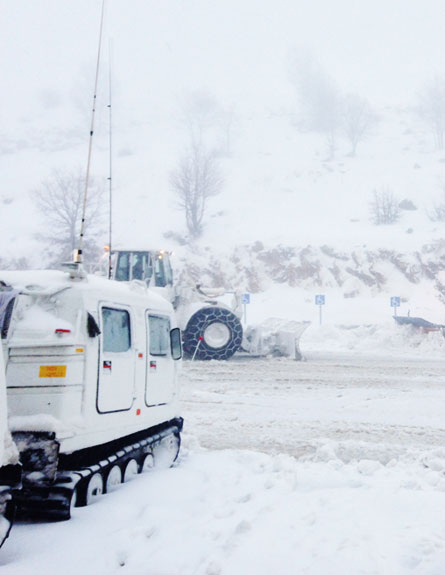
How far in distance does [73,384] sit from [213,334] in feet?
37.5

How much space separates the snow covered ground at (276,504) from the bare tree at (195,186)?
34312 millimetres

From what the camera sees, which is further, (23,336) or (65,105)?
(65,105)

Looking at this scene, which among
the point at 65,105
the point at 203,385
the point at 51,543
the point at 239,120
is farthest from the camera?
the point at 65,105

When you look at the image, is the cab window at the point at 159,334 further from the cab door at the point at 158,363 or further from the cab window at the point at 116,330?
the cab window at the point at 116,330

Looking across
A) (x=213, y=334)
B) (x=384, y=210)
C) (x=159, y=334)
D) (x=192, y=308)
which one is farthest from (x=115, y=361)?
(x=384, y=210)

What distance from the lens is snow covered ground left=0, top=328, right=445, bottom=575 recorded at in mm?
3893

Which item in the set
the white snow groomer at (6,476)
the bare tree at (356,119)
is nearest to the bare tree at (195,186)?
the bare tree at (356,119)

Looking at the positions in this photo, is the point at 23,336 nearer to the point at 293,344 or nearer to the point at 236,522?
the point at 236,522

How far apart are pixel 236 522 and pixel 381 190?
1931 inches

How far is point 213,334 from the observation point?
53.1 feet

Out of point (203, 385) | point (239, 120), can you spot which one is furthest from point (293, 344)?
point (239, 120)

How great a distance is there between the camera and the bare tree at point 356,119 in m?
64.6

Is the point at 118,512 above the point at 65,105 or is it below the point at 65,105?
below

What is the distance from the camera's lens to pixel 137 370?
19.5ft
